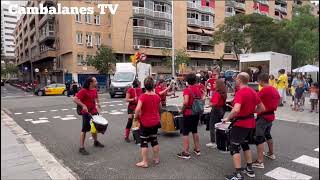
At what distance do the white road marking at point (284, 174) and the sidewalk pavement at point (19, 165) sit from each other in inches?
141

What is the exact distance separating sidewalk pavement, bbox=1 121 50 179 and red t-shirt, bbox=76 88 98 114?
145 centimetres

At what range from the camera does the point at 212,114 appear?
7.51 m

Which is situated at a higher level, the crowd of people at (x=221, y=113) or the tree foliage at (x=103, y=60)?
the tree foliage at (x=103, y=60)

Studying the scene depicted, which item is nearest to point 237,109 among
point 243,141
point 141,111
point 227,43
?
point 243,141

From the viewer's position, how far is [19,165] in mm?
6020

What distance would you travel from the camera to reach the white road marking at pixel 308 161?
6.16 metres

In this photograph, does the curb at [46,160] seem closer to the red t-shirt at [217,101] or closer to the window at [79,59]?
the red t-shirt at [217,101]

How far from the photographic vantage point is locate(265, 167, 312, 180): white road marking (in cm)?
548

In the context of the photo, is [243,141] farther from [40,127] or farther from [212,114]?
[40,127]

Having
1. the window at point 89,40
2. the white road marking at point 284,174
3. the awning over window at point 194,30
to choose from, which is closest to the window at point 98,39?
the window at point 89,40

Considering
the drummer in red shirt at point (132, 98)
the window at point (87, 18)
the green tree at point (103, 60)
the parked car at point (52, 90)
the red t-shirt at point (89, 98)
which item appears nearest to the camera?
the red t-shirt at point (89, 98)

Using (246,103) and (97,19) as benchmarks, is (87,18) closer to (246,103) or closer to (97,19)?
(97,19)

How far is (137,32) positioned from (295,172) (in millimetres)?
42678

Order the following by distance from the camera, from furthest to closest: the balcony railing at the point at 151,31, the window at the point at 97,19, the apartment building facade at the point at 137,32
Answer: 1. the balcony railing at the point at 151,31
2. the window at the point at 97,19
3. the apartment building facade at the point at 137,32
